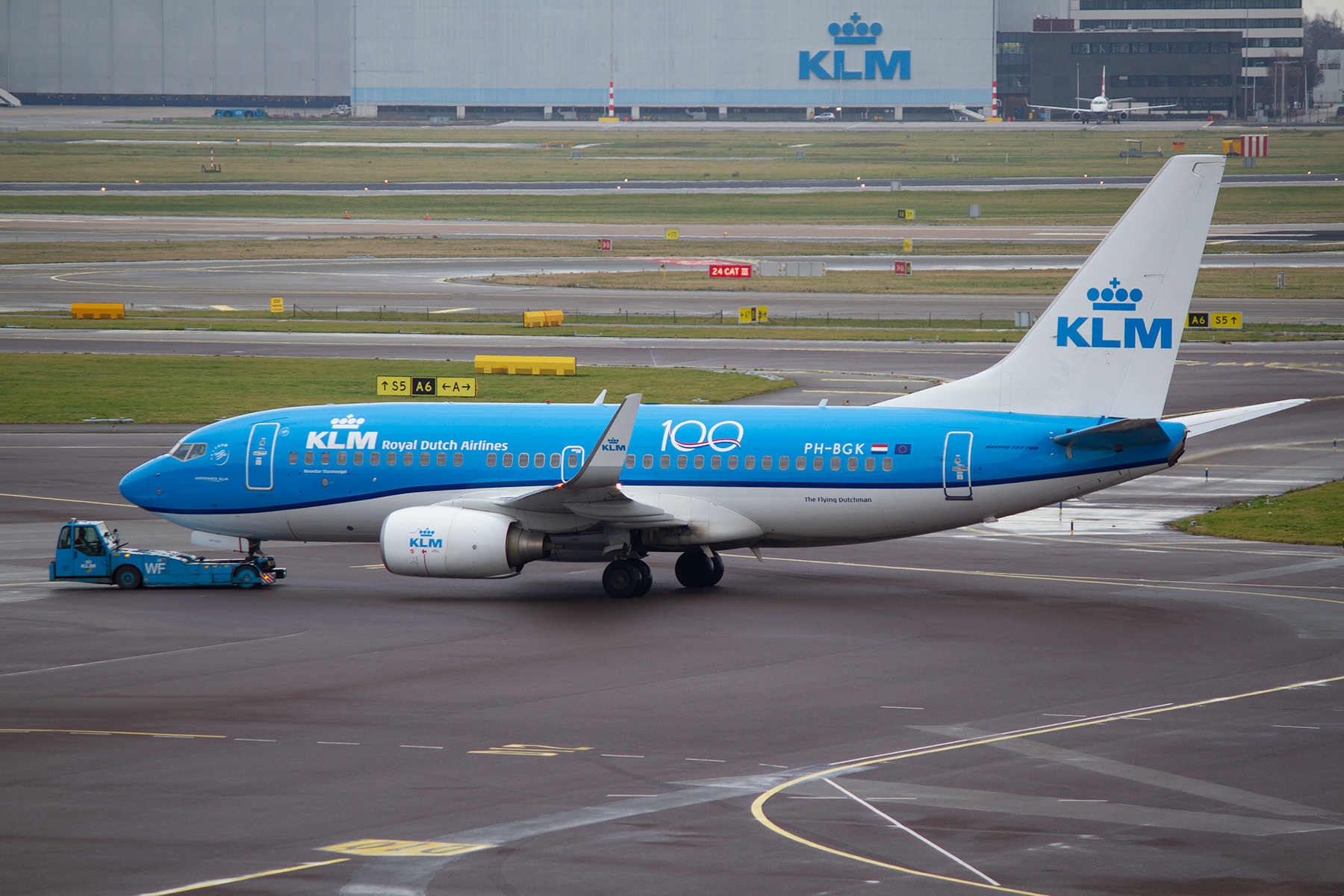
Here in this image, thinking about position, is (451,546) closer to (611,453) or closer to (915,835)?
(611,453)

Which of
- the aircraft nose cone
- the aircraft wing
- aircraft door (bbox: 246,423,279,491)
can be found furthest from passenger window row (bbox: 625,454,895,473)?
the aircraft nose cone

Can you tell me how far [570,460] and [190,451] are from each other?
10231 millimetres

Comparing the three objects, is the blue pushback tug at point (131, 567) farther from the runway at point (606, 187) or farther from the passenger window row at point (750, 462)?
the runway at point (606, 187)

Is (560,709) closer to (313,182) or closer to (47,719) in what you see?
(47,719)

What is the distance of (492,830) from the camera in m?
18.5

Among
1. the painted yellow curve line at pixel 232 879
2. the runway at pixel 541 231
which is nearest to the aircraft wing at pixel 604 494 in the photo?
the painted yellow curve line at pixel 232 879

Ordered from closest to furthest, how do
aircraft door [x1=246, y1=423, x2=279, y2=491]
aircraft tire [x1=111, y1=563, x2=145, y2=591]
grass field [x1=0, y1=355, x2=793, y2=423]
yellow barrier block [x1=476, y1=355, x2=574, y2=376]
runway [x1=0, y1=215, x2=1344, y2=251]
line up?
aircraft tire [x1=111, y1=563, x2=145, y2=591]
aircraft door [x1=246, y1=423, x2=279, y2=491]
grass field [x1=0, y1=355, x2=793, y2=423]
yellow barrier block [x1=476, y1=355, x2=574, y2=376]
runway [x1=0, y1=215, x2=1344, y2=251]

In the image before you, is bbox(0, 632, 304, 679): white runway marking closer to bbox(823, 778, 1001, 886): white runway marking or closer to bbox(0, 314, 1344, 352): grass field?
bbox(823, 778, 1001, 886): white runway marking

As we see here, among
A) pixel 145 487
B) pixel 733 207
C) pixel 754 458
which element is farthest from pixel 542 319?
pixel 733 207

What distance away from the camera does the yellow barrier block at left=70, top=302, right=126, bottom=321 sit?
290ft

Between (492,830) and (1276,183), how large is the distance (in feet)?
548

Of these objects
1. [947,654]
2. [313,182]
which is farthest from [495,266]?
[947,654]

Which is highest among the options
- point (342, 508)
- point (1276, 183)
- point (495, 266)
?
point (1276, 183)

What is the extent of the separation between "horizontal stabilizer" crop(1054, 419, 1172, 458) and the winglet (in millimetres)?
10128
